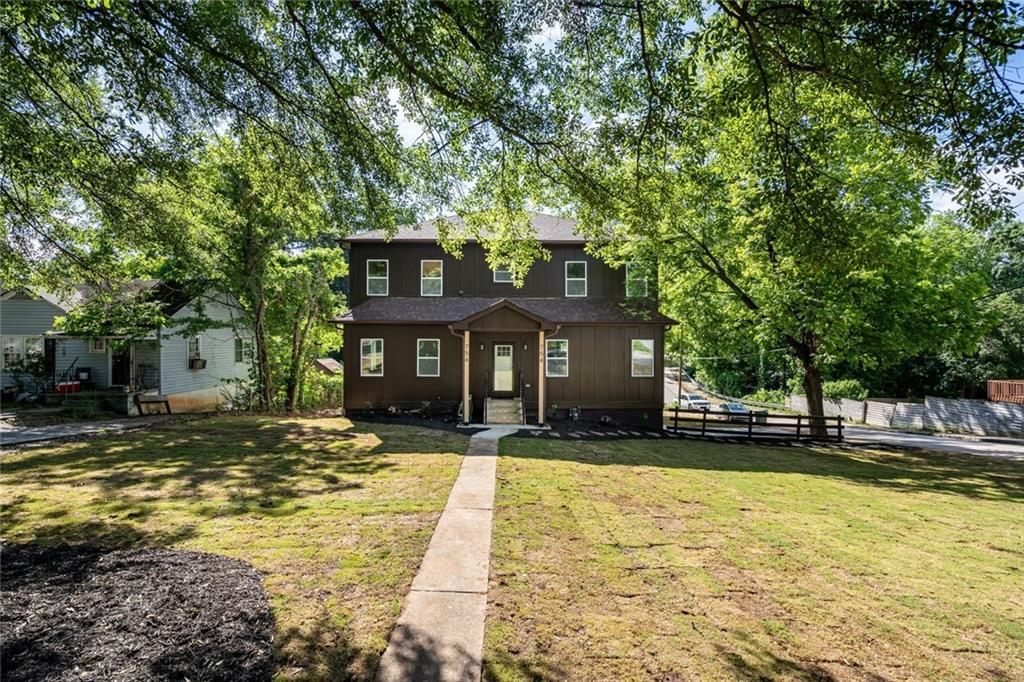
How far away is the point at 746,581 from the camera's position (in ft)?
13.2

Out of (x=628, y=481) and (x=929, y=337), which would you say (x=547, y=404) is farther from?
(x=929, y=337)

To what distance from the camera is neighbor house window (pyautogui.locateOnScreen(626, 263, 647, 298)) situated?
16.7 meters

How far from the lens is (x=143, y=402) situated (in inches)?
640

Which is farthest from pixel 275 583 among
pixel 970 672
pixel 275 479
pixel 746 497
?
pixel 746 497

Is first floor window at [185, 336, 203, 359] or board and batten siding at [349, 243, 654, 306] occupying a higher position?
board and batten siding at [349, 243, 654, 306]

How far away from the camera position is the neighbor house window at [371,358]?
51.8 ft

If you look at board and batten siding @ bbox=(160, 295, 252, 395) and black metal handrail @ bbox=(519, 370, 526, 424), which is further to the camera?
board and batten siding @ bbox=(160, 295, 252, 395)

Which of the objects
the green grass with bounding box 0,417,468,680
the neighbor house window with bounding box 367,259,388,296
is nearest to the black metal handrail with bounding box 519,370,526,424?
the green grass with bounding box 0,417,468,680

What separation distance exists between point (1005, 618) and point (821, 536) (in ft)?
5.72

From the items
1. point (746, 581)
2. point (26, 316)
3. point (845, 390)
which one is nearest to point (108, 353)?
point (26, 316)

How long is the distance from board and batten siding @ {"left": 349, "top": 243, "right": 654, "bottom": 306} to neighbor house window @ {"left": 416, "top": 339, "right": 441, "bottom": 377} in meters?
2.06

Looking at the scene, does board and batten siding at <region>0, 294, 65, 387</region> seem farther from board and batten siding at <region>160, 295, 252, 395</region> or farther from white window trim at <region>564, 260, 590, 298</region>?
white window trim at <region>564, 260, 590, 298</region>

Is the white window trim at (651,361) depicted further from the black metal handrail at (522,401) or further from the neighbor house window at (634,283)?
the black metal handrail at (522,401)

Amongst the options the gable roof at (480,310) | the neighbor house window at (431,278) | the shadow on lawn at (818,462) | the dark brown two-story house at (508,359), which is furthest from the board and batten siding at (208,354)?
the shadow on lawn at (818,462)
